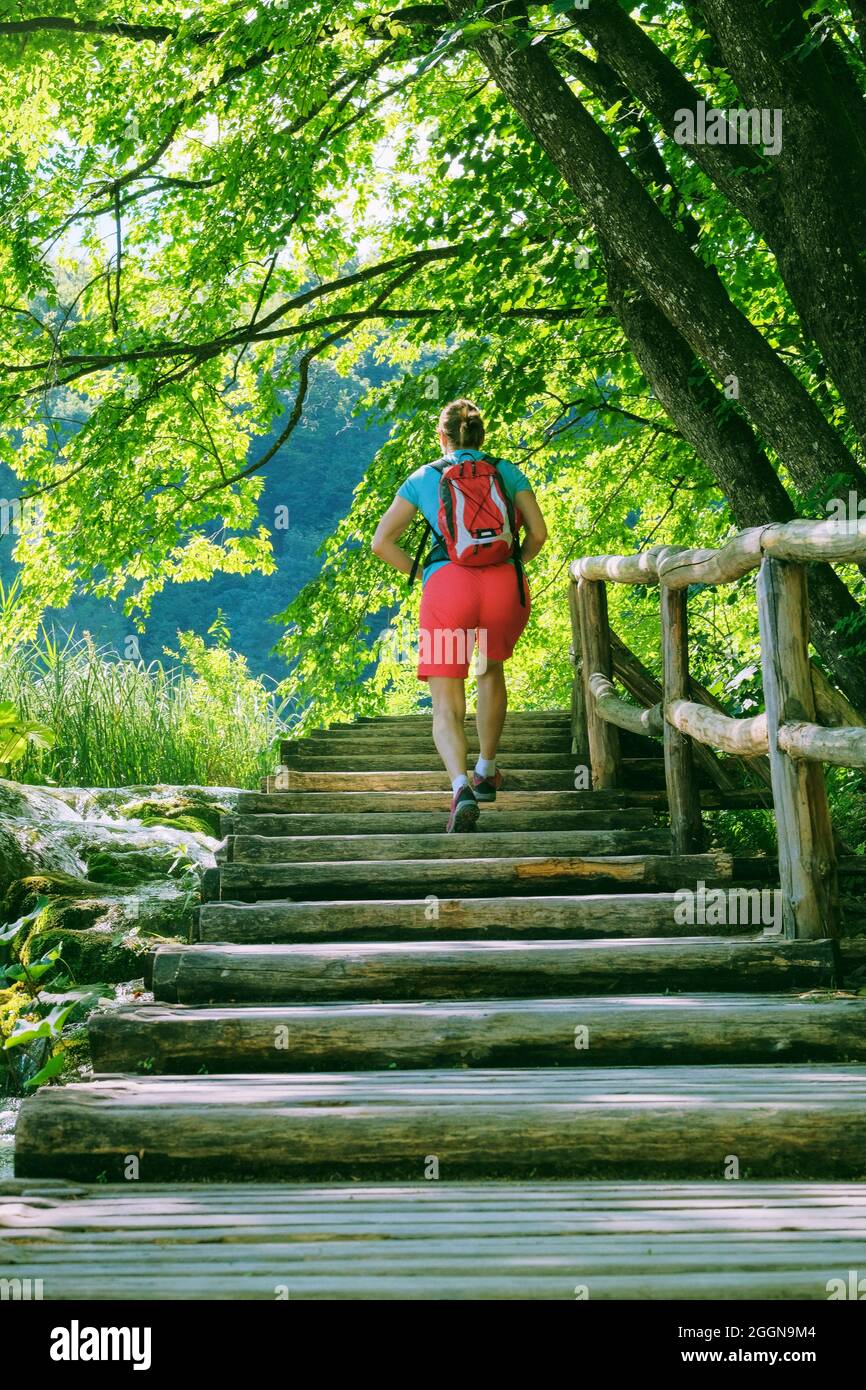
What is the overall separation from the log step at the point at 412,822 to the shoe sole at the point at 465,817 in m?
0.22

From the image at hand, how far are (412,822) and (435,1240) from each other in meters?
3.57

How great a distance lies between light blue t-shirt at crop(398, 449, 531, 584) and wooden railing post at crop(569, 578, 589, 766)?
1.82m

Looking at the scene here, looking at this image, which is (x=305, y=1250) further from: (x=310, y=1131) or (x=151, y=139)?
(x=151, y=139)

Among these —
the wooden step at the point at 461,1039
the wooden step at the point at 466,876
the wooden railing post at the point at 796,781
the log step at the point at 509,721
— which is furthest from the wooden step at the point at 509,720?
the wooden step at the point at 461,1039

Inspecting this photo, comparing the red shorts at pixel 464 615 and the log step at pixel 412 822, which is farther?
the log step at pixel 412 822

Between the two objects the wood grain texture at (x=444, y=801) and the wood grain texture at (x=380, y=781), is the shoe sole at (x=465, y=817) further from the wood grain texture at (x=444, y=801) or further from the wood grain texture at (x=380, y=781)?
the wood grain texture at (x=380, y=781)

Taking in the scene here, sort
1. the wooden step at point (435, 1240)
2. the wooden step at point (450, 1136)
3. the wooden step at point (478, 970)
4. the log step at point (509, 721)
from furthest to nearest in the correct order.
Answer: the log step at point (509, 721) → the wooden step at point (478, 970) → the wooden step at point (450, 1136) → the wooden step at point (435, 1240)

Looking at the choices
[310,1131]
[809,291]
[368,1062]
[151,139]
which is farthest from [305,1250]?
[151,139]

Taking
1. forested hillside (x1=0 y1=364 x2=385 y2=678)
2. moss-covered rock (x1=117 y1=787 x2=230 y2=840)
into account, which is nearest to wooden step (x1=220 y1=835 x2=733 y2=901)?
moss-covered rock (x1=117 y1=787 x2=230 y2=840)

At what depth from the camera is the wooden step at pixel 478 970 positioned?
172 inches

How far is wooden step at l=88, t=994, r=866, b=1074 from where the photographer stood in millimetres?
3908

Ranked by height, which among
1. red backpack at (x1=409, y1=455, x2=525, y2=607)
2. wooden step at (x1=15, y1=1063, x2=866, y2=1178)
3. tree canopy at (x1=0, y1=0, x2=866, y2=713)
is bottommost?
wooden step at (x1=15, y1=1063, x2=866, y2=1178)

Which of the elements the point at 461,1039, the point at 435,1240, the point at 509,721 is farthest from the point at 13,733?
the point at 435,1240

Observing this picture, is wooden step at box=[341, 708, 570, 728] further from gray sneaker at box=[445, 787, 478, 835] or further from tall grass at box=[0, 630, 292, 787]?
gray sneaker at box=[445, 787, 478, 835]
